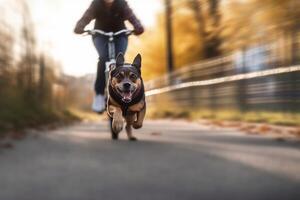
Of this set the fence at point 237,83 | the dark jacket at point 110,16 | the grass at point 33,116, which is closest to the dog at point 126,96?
the dark jacket at point 110,16

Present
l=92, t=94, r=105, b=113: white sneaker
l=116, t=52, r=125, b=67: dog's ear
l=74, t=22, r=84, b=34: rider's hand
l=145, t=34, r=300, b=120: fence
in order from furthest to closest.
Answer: l=145, t=34, r=300, b=120: fence → l=92, t=94, r=105, b=113: white sneaker → l=74, t=22, r=84, b=34: rider's hand → l=116, t=52, r=125, b=67: dog's ear

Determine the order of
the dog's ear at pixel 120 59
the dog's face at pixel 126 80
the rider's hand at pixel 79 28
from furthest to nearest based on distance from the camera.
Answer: the rider's hand at pixel 79 28
the dog's ear at pixel 120 59
the dog's face at pixel 126 80

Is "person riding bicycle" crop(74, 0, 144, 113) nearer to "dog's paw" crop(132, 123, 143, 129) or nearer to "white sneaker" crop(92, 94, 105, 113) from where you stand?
"white sneaker" crop(92, 94, 105, 113)

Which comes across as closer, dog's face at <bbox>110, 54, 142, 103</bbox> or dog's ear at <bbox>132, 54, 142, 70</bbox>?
dog's face at <bbox>110, 54, 142, 103</bbox>

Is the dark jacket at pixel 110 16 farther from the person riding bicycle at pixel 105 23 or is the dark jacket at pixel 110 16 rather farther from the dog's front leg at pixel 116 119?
the dog's front leg at pixel 116 119

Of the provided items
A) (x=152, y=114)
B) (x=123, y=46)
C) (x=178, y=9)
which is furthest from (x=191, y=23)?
(x=123, y=46)

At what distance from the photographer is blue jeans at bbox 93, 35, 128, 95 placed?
3607 millimetres

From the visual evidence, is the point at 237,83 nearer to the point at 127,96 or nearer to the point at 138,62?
the point at 138,62

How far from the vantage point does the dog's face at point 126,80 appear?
11.2 ft

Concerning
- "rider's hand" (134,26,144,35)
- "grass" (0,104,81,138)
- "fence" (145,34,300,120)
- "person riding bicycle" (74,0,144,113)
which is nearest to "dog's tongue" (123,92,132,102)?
"person riding bicycle" (74,0,144,113)

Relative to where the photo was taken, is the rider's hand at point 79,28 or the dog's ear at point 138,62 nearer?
the dog's ear at point 138,62

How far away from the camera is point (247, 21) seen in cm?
472

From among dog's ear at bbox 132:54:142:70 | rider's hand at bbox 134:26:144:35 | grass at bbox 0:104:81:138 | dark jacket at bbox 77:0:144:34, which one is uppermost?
dark jacket at bbox 77:0:144:34

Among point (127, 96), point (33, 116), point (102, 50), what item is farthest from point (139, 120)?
point (33, 116)
